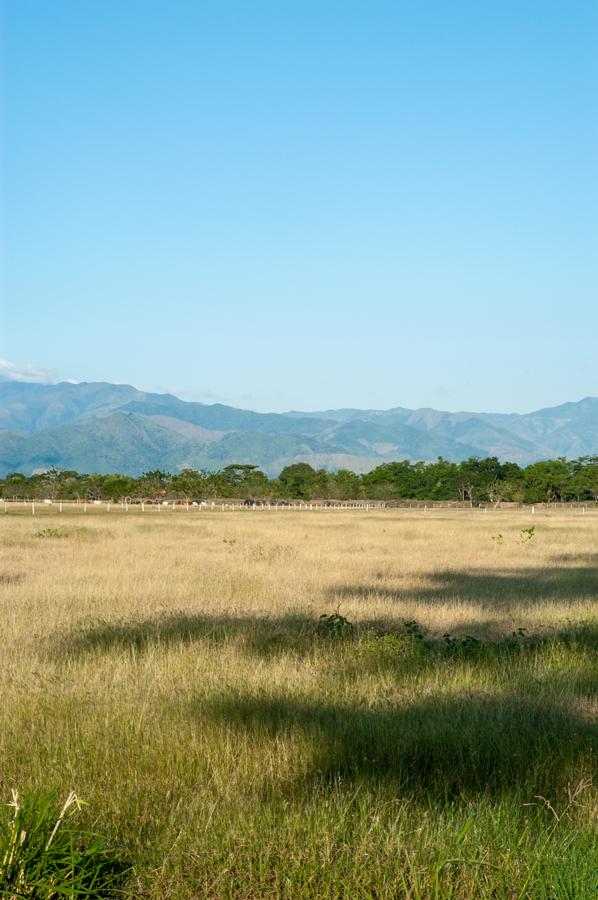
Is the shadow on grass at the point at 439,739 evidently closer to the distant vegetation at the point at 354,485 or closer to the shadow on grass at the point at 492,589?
the shadow on grass at the point at 492,589

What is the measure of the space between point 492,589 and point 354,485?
12666cm

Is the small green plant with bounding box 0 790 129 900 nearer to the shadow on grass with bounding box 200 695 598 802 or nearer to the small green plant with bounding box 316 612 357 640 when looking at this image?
the shadow on grass with bounding box 200 695 598 802

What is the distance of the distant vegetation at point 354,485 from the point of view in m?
127

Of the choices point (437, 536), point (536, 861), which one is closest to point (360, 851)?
point (536, 861)

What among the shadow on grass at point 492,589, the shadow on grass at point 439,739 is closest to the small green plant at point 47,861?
the shadow on grass at point 439,739

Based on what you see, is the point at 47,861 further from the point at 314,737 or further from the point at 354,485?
the point at 354,485

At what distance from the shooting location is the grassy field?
4355 millimetres

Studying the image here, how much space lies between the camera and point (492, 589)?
60.2ft

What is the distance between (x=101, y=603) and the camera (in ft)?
48.6

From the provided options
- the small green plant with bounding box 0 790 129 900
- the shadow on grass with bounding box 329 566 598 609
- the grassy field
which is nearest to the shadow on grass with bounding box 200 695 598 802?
the grassy field

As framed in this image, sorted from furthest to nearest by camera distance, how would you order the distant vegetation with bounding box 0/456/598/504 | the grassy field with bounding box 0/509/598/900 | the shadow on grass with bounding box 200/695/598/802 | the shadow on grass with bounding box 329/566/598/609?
the distant vegetation with bounding box 0/456/598/504 → the shadow on grass with bounding box 329/566/598/609 → the shadow on grass with bounding box 200/695/598/802 → the grassy field with bounding box 0/509/598/900

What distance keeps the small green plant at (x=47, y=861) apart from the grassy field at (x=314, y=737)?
225 millimetres

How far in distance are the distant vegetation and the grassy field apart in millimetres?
112629

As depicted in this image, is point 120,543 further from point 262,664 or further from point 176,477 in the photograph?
point 176,477
